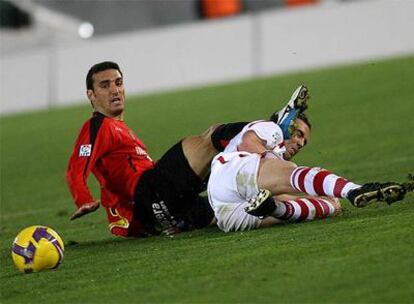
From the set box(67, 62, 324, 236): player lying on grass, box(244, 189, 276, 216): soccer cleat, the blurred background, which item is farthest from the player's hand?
the blurred background

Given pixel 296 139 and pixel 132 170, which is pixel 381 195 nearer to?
pixel 296 139

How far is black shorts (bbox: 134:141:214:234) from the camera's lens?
32.1 ft

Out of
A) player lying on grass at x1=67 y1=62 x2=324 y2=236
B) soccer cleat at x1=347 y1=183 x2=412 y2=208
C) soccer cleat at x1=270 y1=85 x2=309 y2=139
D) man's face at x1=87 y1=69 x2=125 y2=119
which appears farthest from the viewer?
man's face at x1=87 y1=69 x2=125 y2=119

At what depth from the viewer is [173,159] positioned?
32.3 feet

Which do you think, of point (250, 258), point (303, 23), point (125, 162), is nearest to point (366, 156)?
point (125, 162)

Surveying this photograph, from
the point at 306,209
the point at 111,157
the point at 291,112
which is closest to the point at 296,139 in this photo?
the point at 291,112

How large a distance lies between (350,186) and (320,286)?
1890mm

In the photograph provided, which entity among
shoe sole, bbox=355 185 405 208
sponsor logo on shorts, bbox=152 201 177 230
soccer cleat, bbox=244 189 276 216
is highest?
shoe sole, bbox=355 185 405 208

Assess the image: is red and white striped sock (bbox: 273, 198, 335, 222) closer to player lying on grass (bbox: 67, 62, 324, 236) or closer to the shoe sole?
player lying on grass (bbox: 67, 62, 324, 236)

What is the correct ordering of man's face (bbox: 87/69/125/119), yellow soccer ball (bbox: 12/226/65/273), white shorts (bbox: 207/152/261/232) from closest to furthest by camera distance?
yellow soccer ball (bbox: 12/226/65/273)
white shorts (bbox: 207/152/261/232)
man's face (bbox: 87/69/125/119)

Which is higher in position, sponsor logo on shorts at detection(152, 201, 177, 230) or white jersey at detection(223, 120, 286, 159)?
white jersey at detection(223, 120, 286, 159)

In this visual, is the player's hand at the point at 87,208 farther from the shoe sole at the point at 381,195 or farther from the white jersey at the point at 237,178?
the shoe sole at the point at 381,195

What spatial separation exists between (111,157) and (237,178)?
154cm

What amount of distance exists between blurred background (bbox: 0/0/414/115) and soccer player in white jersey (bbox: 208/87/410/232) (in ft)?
45.2
